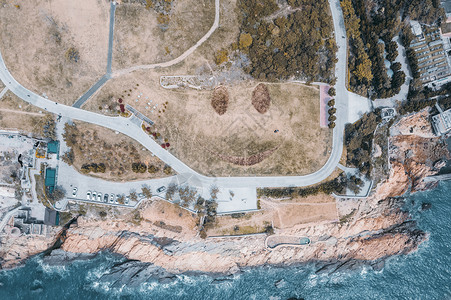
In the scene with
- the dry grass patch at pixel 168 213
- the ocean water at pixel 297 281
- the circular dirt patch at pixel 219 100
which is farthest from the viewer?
the ocean water at pixel 297 281

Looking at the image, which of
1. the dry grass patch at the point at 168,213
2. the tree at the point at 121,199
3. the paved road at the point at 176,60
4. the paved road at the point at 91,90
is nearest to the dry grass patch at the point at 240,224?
the dry grass patch at the point at 168,213

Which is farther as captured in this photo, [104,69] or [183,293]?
[183,293]

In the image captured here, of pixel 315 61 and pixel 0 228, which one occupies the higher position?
pixel 315 61

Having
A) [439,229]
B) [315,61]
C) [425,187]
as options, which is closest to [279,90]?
[315,61]

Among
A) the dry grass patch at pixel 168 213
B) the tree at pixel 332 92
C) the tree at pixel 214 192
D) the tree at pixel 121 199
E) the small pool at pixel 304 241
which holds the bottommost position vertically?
the small pool at pixel 304 241

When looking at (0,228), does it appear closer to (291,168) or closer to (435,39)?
(291,168)

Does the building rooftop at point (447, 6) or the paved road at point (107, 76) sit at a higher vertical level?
the building rooftop at point (447, 6)

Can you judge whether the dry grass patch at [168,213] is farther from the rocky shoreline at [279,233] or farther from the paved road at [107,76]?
the paved road at [107,76]

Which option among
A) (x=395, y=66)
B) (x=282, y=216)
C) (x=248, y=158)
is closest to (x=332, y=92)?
(x=395, y=66)
